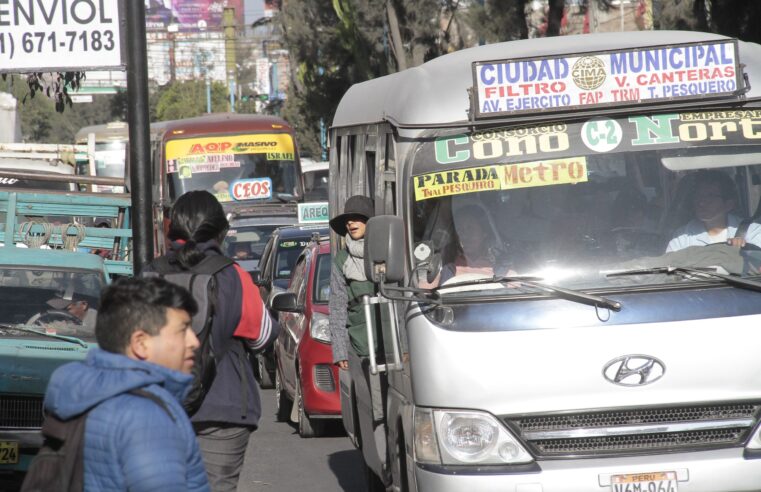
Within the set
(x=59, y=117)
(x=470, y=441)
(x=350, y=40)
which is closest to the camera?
(x=470, y=441)

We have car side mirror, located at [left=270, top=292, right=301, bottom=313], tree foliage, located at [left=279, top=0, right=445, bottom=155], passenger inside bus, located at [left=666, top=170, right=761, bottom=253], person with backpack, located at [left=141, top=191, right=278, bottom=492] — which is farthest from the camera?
tree foliage, located at [left=279, top=0, right=445, bottom=155]

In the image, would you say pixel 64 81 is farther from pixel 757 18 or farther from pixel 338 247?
pixel 757 18

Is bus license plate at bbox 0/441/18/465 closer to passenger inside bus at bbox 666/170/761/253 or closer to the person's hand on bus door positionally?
passenger inside bus at bbox 666/170/761/253

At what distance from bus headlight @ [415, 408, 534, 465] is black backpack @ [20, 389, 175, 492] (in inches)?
101

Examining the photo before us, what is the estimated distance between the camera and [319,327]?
10.8 metres

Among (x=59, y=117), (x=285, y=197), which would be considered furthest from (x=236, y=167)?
(x=59, y=117)

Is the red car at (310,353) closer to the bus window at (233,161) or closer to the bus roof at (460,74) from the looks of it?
the bus roof at (460,74)

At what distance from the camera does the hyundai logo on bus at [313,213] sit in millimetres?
15203

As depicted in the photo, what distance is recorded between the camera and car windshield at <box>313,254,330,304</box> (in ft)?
36.4

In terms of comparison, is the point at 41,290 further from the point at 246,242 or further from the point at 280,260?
the point at 246,242

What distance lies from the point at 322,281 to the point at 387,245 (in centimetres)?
560

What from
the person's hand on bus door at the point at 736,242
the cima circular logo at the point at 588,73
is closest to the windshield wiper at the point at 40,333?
the cima circular logo at the point at 588,73

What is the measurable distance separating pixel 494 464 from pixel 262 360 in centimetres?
→ 926

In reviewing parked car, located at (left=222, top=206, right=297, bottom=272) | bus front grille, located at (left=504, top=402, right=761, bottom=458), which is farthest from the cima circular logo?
parked car, located at (left=222, top=206, right=297, bottom=272)
